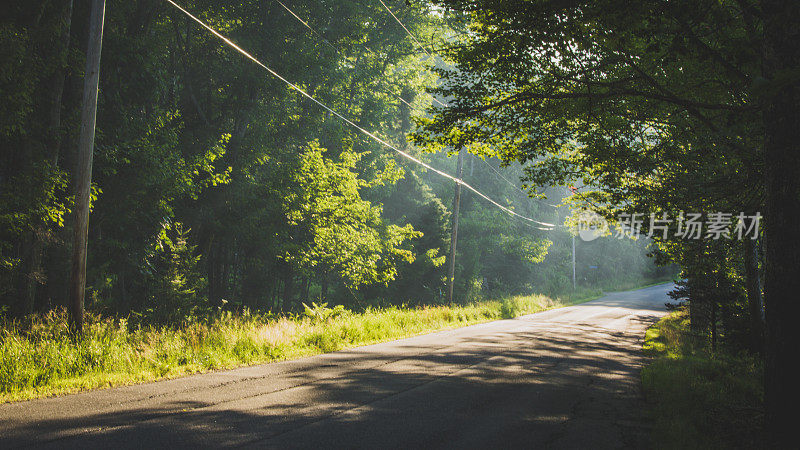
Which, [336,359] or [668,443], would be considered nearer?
[668,443]

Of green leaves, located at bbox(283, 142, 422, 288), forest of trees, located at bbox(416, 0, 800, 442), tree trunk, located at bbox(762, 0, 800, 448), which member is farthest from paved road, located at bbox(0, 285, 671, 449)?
green leaves, located at bbox(283, 142, 422, 288)

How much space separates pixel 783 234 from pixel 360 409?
5477mm

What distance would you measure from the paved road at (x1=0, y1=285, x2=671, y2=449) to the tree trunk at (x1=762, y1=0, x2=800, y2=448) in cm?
158

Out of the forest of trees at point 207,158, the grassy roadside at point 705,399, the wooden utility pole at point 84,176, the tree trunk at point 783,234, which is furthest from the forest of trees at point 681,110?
the wooden utility pole at point 84,176

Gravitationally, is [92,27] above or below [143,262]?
above

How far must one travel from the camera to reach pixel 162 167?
53.3ft

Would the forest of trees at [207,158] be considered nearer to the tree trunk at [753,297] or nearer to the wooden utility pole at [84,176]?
the wooden utility pole at [84,176]

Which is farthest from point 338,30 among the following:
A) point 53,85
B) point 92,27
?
point 92,27

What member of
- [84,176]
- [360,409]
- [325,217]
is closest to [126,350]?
[84,176]

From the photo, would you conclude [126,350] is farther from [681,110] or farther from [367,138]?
[367,138]

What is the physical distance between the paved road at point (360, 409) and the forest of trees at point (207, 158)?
4.53m

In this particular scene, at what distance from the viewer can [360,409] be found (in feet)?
20.6

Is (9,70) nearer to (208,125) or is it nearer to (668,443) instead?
(208,125)

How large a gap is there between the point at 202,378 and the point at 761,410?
8.55 metres
